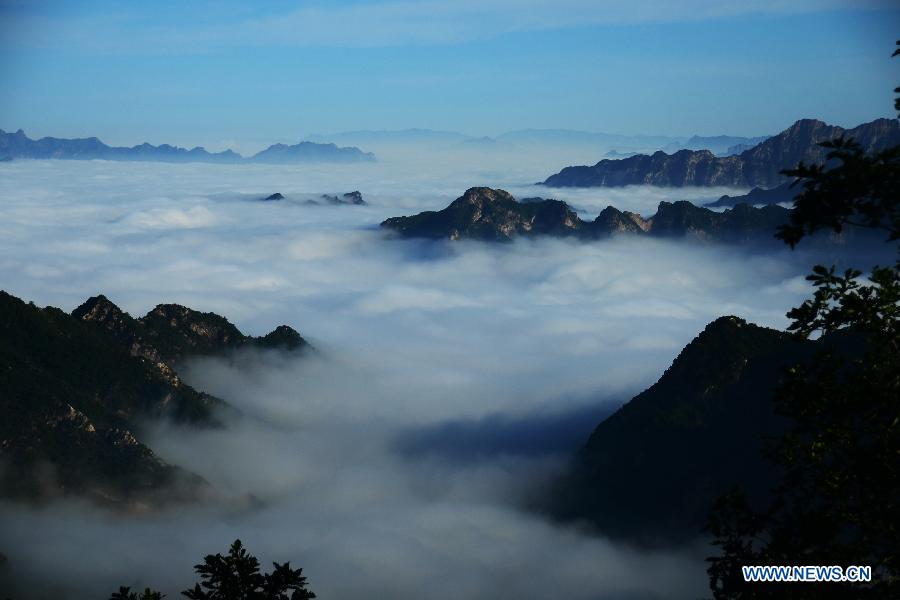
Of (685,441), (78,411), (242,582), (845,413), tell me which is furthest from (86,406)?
(845,413)

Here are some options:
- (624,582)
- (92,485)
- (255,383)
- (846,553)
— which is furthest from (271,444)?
(846,553)

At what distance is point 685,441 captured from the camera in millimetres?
131000

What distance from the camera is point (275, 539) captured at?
123750 mm

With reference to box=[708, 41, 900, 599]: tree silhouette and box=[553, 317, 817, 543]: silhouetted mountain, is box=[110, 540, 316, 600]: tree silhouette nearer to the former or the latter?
box=[708, 41, 900, 599]: tree silhouette

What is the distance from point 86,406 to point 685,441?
3557 inches

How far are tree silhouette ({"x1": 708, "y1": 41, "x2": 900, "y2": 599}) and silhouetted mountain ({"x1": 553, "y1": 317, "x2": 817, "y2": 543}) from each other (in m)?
106

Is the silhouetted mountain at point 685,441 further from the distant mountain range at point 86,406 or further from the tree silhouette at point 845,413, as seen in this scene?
the tree silhouette at point 845,413

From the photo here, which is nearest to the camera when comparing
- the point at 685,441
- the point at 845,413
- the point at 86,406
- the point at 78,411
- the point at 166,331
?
the point at 845,413

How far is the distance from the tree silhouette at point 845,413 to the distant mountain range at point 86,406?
372 feet

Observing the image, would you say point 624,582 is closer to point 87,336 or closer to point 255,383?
point 87,336

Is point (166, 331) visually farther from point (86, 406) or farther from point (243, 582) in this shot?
point (243, 582)

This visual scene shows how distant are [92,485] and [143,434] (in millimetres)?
27395

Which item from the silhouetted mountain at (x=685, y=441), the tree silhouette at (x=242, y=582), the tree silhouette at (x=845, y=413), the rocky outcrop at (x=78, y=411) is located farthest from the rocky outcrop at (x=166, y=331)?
the tree silhouette at (x=845, y=413)

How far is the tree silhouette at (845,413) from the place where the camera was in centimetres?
1605
